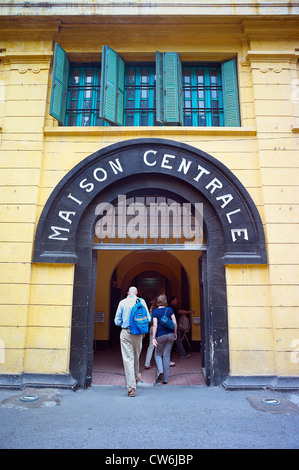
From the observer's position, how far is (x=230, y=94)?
675 centimetres

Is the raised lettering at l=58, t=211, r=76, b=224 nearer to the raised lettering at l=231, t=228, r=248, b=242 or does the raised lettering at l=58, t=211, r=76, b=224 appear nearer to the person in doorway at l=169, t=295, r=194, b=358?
the raised lettering at l=231, t=228, r=248, b=242

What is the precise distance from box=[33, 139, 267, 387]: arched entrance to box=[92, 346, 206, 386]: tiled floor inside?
64 centimetres

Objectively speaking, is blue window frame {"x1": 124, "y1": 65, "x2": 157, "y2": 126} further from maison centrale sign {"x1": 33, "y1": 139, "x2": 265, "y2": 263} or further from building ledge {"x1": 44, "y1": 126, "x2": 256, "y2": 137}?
maison centrale sign {"x1": 33, "y1": 139, "x2": 265, "y2": 263}

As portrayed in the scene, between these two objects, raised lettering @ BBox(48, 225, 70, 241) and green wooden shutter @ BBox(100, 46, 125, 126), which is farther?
green wooden shutter @ BBox(100, 46, 125, 126)

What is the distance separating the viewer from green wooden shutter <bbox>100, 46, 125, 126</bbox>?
21.2 feet

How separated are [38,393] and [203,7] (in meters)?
8.41

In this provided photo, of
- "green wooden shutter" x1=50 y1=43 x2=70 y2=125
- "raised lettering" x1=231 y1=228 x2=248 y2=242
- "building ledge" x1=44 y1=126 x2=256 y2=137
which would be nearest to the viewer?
"raised lettering" x1=231 y1=228 x2=248 y2=242

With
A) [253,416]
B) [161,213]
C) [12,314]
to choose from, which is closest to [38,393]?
[12,314]

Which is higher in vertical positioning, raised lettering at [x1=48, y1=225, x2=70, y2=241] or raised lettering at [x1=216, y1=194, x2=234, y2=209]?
raised lettering at [x1=216, y1=194, x2=234, y2=209]

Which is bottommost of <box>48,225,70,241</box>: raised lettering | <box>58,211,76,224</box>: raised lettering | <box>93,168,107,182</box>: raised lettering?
<box>48,225,70,241</box>: raised lettering

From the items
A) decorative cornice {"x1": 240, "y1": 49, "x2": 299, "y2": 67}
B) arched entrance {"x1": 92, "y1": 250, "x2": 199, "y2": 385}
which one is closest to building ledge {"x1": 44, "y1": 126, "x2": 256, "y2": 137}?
decorative cornice {"x1": 240, "y1": 49, "x2": 299, "y2": 67}

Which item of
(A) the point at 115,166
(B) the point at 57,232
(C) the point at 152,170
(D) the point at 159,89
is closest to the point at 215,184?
(C) the point at 152,170

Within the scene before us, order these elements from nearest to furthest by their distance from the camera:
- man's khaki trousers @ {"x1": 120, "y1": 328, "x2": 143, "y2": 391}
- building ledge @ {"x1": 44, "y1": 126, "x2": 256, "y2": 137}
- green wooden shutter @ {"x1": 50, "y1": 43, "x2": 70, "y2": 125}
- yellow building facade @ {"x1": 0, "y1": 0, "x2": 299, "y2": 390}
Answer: man's khaki trousers @ {"x1": 120, "y1": 328, "x2": 143, "y2": 391} → yellow building facade @ {"x1": 0, "y1": 0, "x2": 299, "y2": 390} → building ledge @ {"x1": 44, "y1": 126, "x2": 256, "y2": 137} → green wooden shutter @ {"x1": 50, "y1": 43, "x2": 70, "y2": 125}
